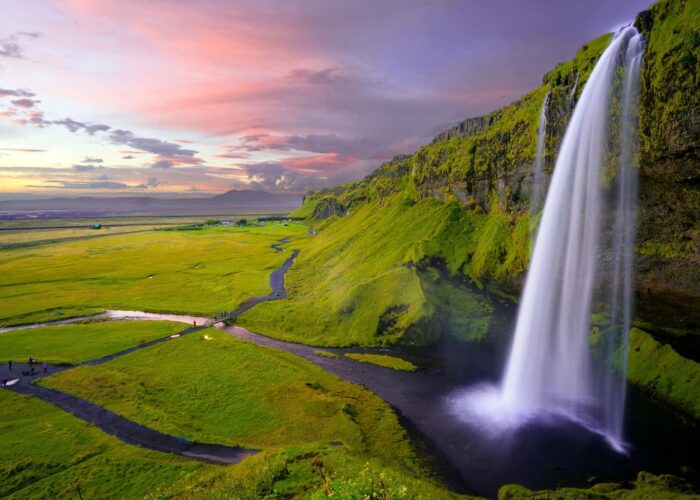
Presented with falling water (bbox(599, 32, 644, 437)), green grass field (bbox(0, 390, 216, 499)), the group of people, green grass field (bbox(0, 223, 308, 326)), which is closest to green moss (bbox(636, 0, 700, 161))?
falling water (bbox(599, 32, 644, 437))

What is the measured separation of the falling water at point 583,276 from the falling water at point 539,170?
12.6 metres

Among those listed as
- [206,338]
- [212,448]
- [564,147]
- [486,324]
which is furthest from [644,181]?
[206,338]

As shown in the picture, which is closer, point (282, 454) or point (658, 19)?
point (282, 454)

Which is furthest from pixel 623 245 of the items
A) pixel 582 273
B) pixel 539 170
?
pixel 539 170

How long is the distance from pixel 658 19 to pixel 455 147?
7977 centimetres

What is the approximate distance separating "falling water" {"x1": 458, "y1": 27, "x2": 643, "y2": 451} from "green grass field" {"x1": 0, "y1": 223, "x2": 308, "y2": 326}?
250ft

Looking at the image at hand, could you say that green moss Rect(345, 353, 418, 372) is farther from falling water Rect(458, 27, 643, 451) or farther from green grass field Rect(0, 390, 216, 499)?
green grass field Rect(0, 390, 216, 499)

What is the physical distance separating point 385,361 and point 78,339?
67.0 meters

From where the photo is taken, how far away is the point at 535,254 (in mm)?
64250

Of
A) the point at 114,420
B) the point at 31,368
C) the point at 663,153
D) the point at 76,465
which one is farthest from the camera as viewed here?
the point at 31,368

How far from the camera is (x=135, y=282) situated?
457 feet

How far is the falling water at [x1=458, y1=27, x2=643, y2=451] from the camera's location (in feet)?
164

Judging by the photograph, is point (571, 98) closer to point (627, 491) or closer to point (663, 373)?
point (663, 373)

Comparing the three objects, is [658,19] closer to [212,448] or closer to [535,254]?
[535,254]
